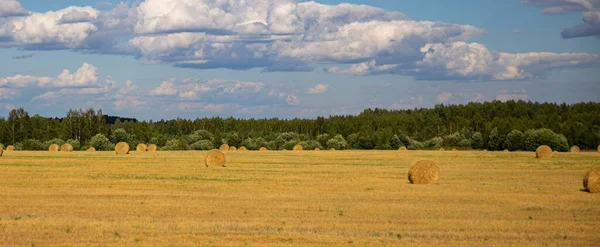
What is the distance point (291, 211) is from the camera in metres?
23.3

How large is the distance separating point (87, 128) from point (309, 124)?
205 ft

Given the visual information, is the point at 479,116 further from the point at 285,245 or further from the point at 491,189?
the point at 285,245

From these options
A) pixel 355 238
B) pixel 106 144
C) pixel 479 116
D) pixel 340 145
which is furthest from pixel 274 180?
pixel 479 116

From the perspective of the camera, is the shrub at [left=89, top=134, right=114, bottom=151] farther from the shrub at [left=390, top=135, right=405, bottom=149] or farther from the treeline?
the shrub at [left=390, top=135, right=405, bottom=149]

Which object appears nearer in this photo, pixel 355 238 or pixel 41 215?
pixel 355 238

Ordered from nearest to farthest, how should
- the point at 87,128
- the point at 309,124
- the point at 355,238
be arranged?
the point at 355,238 < the point at 87,128 < the point at 309,124

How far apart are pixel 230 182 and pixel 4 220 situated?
15297mm

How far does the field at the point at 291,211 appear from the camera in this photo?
18109 mm

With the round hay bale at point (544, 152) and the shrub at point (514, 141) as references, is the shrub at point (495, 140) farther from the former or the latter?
the round hay bale at point (544, 152)

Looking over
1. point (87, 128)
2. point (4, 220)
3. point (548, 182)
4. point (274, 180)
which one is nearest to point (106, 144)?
point (87, 128)

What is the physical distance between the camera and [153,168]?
46531mm

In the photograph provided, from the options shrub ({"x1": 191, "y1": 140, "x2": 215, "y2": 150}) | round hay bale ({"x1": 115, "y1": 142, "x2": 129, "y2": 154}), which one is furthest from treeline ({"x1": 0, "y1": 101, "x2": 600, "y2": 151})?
round hay bale ({"x1": 115, "y1": 142, "x2": 129, "y2": 154})

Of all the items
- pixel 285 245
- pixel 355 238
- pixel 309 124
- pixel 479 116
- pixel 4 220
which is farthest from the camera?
pixel 309 124

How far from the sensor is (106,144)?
100 m
